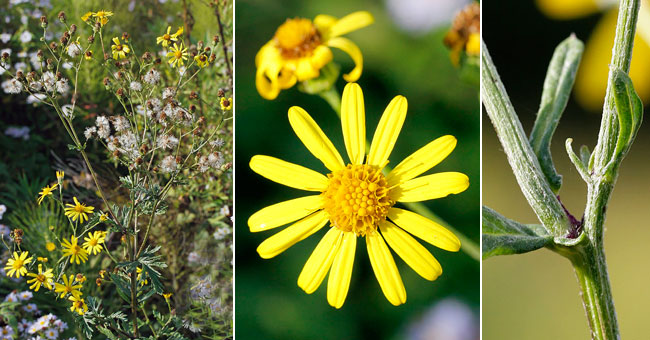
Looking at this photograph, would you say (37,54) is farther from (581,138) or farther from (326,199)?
(581,138)

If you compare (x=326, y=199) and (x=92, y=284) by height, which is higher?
(x=326, y=199)

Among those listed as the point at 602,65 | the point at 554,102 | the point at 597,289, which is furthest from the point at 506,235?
the point at 602,65

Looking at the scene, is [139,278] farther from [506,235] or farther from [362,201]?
[506,235]

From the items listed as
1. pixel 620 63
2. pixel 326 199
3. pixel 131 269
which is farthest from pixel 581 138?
pixel 131 269

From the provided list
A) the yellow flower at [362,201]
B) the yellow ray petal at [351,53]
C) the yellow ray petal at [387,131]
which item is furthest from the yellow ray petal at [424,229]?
the yellow ray petal at [351,53]

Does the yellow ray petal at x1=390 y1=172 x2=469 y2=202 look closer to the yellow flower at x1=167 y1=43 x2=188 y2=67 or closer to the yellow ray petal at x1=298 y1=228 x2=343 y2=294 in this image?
the yellow ray petal at x1=298 y1=228 x2=343 y2=294

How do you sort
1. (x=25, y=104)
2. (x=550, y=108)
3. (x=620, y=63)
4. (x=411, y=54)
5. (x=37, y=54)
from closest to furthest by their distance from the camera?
1. (x=620, y=63)
2. (x=550, y=108)
3. (x=411, y=54)
4. (x=37, y=54)
5. (x=25, y=104)

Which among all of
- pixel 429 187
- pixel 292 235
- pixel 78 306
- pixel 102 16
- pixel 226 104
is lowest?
pixel 78 306

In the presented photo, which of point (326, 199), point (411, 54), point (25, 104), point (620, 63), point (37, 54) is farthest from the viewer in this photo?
point (25, 104)
